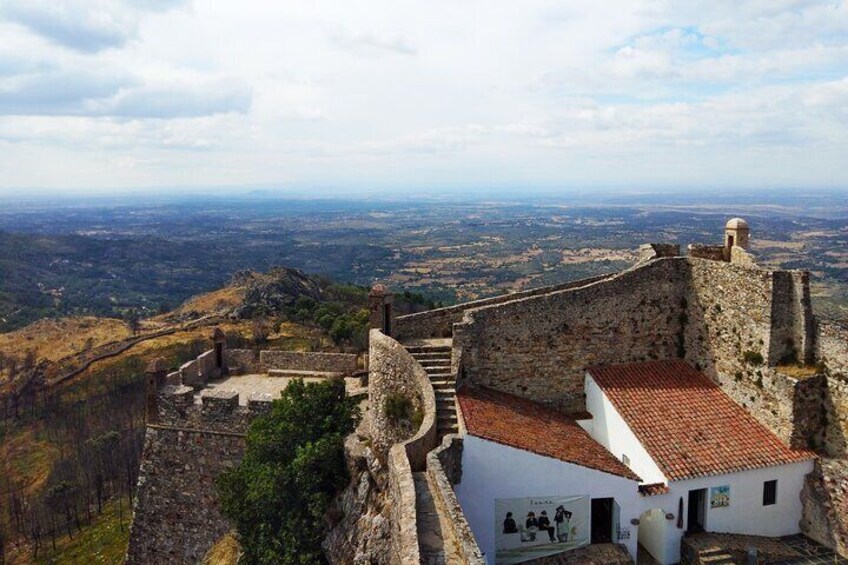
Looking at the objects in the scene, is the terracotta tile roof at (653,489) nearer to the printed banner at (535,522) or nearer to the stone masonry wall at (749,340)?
the printed banner at (535,522)

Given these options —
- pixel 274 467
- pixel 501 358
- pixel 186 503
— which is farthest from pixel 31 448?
pixel 501 358

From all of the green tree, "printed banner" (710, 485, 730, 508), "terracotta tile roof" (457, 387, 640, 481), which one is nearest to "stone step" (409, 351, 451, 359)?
"terracotta tile roof" (457, 387, 640, 481)

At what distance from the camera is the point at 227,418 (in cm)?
2002

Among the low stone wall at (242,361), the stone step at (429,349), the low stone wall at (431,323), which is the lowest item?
the low stone wall at (242,361)

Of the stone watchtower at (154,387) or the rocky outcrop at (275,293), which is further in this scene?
the rocky outcrop at (275,293)

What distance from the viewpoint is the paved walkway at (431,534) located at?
10.5 meters

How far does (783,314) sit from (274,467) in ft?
44.8

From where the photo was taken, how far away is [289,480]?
16.3m

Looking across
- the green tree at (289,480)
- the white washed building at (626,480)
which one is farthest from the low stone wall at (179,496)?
the white washed building at (626,480)

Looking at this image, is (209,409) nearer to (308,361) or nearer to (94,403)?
(308,361)

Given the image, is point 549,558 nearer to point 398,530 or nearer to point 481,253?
point 398,530

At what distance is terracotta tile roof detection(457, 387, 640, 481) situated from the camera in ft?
48.5

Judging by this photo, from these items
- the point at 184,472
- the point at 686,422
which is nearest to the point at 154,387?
the point at 184,472

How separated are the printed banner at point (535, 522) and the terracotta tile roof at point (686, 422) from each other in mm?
2311
